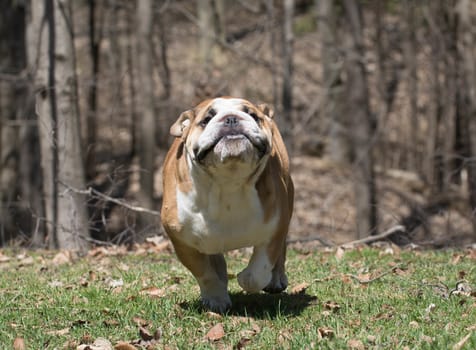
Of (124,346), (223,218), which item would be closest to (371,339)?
(223,218)

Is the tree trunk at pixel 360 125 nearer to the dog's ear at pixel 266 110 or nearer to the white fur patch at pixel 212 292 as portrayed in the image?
the dog's ear at pixel 266 110

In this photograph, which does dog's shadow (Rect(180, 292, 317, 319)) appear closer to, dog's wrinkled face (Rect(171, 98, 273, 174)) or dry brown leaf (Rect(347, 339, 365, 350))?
dry brown leaf (Rect(347, 339, 365, 350))

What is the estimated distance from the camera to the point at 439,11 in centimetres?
2183

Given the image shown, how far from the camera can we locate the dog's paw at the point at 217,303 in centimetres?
602

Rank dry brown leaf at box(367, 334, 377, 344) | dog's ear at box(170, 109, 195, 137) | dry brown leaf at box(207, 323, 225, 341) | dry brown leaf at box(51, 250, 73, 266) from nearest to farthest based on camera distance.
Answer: dry brown leaf at box(367, 334, 377, 344), dry brown leaf at box(207, 323, 225, 341), dog's ear at box(170, 109, 195, 137), dry brown leaf at box(51, 250, 73, 266)

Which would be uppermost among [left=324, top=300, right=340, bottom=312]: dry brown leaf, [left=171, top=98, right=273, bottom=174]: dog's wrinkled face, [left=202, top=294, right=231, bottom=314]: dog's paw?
[left=171, top=98, right=273, bottom=174]: dog's wrinkled face

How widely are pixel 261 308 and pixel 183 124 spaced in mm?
1465

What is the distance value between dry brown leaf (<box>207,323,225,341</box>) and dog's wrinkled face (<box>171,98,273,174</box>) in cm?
103

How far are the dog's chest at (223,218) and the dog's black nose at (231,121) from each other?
51 cm

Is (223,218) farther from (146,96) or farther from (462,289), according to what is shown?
(146,96)

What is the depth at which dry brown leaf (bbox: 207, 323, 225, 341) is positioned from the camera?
5.21m

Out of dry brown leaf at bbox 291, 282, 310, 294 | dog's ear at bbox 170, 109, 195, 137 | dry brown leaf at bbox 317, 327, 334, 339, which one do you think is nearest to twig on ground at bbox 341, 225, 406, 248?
dry brown leaf at bbox 291, 282, 310, 294

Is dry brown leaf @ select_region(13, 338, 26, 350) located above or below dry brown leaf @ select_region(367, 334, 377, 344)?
below

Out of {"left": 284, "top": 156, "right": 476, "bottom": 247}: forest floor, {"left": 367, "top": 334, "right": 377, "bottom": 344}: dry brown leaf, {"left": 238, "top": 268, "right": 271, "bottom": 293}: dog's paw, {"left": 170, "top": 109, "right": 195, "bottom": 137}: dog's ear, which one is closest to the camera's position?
{"left": 367, "top": 334, "right": 377, "bottom": 344}: dry brown leaf
